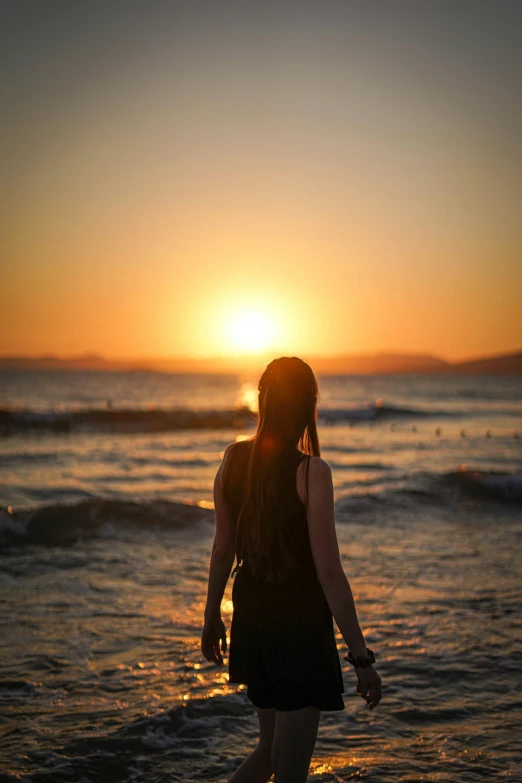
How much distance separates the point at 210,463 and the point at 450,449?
10.5 metres

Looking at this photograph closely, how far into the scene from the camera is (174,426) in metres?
41.2

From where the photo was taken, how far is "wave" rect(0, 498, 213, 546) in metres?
11.7

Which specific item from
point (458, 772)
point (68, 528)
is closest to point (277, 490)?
point (458, 772)

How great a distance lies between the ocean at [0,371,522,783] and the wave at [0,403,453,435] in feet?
61.0

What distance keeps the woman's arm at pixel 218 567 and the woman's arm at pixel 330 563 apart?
504 mm

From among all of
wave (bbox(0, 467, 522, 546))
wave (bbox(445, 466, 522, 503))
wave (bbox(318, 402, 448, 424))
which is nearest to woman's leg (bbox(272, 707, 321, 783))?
wave (bbox(0, 467, 522, 546))

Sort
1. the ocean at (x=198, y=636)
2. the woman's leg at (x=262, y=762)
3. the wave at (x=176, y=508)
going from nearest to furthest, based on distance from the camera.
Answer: the woman's leg at (x=262, y=762) → the ocean at (x=198, y=636) → the wave at (x=176, y=508)

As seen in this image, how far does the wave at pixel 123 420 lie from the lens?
3722cm

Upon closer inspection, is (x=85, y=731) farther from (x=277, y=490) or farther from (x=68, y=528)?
(x=68, y=528)

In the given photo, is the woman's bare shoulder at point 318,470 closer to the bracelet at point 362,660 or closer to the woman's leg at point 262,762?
the bracelet at point 362,660

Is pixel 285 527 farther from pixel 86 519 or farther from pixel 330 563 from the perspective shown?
pixel 86 519

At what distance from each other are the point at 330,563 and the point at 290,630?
1.21 feet

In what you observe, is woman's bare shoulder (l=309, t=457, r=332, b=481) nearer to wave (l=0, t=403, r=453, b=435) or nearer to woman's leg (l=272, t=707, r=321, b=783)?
woman's leg (l=272, t=707, r=321, b=783)

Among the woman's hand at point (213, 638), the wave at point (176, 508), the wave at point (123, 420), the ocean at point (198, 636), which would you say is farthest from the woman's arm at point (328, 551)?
the wave at point (123, 420)
